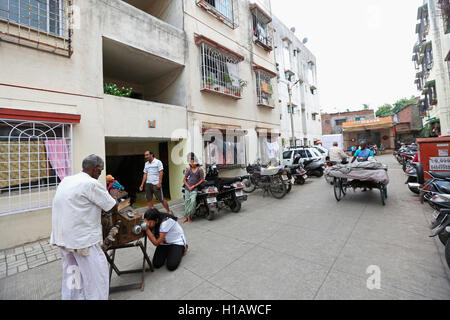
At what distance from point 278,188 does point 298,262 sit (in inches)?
166

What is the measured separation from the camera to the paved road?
7.16 feet

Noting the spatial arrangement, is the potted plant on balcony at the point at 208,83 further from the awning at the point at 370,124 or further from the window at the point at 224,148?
the awning at the point at 370,124

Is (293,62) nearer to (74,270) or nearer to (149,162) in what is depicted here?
(149,162)

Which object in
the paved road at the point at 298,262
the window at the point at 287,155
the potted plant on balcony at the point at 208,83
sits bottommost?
the paved road at the point at 298,262

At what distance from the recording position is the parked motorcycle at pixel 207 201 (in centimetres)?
491

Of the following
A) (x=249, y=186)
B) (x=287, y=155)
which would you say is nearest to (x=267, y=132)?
A: (x=287, y=155)

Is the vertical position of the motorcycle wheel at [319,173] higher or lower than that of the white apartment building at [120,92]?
lower

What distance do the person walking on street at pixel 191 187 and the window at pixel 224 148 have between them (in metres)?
2.63

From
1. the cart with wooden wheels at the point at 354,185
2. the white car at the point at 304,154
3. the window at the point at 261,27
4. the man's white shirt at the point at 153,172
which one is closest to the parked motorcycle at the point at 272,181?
the cart with wooden wheels at the point at 354,185

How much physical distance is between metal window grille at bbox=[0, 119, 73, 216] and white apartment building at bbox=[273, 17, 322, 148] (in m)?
14.2

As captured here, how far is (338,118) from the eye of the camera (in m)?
30.4

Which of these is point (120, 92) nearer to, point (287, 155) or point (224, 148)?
point (224, 148)

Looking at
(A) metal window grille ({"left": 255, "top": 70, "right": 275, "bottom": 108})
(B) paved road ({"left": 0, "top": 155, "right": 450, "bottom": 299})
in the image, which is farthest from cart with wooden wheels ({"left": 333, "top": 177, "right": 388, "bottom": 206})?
(A) metal window grille ({"left": 255, "top": 70, "right": 275, "bottom": 108})

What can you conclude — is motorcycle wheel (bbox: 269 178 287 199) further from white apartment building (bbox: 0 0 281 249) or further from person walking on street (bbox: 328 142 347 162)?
person walking on street (bbox: 328 142 347 162)
